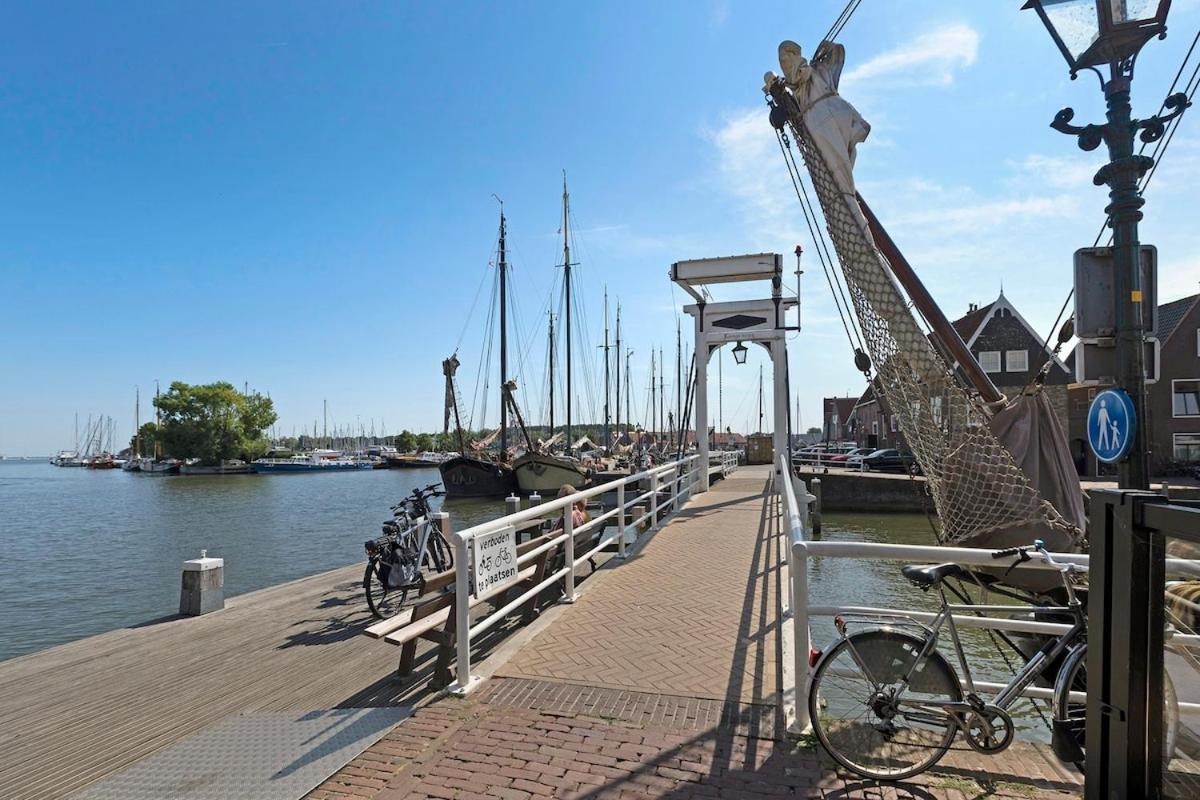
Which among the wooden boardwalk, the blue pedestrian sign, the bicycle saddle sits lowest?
the wooden boardwalk

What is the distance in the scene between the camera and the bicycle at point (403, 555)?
26.7ft

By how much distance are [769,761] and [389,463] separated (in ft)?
339

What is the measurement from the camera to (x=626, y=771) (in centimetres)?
329

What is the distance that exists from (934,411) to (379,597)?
291 inches

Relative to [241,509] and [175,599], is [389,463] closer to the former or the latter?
[241,509]

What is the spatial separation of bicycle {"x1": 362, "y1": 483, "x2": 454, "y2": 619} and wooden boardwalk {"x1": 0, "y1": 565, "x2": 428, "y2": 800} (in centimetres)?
44

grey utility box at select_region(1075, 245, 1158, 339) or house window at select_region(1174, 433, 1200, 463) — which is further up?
grey utility box at select_region(1075, 245, 1158, 339)

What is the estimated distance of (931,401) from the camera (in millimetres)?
6066

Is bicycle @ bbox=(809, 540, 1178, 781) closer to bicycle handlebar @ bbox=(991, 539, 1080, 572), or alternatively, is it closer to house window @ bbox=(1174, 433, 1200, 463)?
bicycle handlebar @ bbox=(991, 539, 1080, 572)

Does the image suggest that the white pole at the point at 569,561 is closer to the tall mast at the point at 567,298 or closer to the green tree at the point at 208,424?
the tall mast at the point at 567,298

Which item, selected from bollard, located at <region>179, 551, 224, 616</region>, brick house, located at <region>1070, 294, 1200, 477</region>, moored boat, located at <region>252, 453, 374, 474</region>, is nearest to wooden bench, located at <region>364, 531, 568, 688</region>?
bollard, located at <region>179, 551, 224, 616</region>

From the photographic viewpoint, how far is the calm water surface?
1260cm

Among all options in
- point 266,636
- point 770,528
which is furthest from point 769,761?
point 770,528

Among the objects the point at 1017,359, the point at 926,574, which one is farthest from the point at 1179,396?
the point at 926,574
